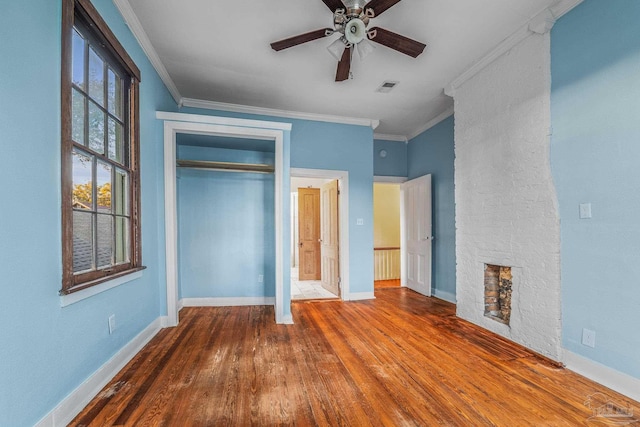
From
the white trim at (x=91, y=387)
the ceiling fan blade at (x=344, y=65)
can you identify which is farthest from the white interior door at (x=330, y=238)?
the white trim at (x=91, y=387)

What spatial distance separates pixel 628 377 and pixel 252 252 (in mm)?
4079

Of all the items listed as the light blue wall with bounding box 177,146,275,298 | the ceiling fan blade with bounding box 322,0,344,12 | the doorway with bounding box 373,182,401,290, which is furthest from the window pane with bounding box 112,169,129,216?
the doorway with bounding box 373,182,401,290

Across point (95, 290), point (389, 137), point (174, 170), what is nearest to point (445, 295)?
point (389, 137)

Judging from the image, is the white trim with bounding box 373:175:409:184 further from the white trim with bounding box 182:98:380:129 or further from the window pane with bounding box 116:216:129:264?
the window pane with bounding box 116:216:129:264

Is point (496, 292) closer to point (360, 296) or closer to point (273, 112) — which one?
point (360, 296)

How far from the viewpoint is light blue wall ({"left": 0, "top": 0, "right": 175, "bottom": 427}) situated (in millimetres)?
1323

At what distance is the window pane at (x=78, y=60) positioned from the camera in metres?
1.89

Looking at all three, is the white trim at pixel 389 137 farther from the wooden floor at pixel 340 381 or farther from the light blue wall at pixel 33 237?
the light blue wall at pixel 33 237

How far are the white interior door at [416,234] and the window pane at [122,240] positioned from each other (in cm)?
431

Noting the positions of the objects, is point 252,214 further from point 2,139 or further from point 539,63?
point 539,63

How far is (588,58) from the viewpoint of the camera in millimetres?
2230

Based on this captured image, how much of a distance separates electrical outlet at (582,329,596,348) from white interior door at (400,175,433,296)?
2.61m

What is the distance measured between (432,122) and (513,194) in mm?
2471

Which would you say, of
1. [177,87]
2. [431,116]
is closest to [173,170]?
[177,87]
